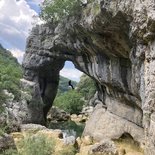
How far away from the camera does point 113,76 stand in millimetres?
28359

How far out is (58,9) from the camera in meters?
32.2

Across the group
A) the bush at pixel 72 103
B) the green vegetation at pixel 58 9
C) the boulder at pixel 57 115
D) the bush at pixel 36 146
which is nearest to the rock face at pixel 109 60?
the green vegetation at pixel 58 9

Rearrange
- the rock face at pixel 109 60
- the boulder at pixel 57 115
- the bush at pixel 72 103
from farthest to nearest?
1. the bush at pixel 72 103
2. the boulder at pixel 57 115
3. the rock face at pixel 109 60

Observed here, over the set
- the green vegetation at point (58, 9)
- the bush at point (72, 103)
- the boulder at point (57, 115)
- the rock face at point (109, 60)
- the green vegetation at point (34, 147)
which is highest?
the green vegetation at point (58, 9)

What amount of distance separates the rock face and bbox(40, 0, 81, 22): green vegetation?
2.36 feet

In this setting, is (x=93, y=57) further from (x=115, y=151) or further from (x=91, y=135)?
(x=115, y=151)

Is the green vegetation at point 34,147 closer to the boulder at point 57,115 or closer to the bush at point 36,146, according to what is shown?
the bush at point 36,146

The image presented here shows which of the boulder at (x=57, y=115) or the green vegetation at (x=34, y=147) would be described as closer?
the green vegetation at (x=34, y=147)

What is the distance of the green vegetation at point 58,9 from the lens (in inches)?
1166

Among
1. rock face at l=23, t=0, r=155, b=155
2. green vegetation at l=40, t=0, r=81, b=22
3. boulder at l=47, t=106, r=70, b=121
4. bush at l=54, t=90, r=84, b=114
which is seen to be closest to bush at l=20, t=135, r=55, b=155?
rock face at l=23, t=0, r=155, b=155

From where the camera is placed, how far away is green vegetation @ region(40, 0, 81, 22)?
2961 centimetres

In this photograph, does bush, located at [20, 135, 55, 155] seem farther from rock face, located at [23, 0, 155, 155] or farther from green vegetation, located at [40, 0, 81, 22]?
green vegetation, located at [40, 0, 81, 22]

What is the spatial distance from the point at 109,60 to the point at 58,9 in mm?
7101

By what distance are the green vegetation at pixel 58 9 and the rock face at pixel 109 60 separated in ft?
2.36
